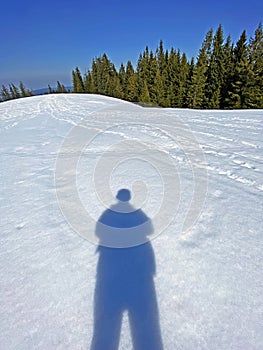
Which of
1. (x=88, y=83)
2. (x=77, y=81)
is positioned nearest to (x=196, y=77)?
(x=88, y=83)

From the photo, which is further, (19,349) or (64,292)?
(64,292)

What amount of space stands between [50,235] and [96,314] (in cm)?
115

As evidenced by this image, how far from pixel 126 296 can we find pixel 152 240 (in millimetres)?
711

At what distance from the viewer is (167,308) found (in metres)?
1.63

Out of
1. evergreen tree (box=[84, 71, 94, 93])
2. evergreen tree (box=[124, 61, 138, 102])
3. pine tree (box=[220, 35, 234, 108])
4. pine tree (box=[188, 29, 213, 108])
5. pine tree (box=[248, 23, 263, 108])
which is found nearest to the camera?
pine tree (box=[248, 23, 263, 108])

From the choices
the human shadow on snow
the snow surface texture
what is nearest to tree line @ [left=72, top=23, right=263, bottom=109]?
the snow surface texture

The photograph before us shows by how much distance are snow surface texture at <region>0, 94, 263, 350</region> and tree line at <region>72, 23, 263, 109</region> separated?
21404mm

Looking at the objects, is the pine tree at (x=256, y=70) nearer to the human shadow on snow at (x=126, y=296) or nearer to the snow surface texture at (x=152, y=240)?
the snow surface texture at (x=152, y=240)

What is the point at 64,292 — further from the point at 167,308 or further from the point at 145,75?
the point at 145,75

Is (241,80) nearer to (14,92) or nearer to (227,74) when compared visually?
(227,74)

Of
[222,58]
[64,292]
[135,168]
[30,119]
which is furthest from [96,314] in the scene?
[222,58]

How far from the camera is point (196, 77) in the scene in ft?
91.0

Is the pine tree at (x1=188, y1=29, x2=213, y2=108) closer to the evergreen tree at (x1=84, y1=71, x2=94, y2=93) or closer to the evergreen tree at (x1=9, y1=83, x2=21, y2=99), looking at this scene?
the evergreen tree at (x1=84, y1=71, x2=94, y2=93)

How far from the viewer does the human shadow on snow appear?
1473 millimetres
